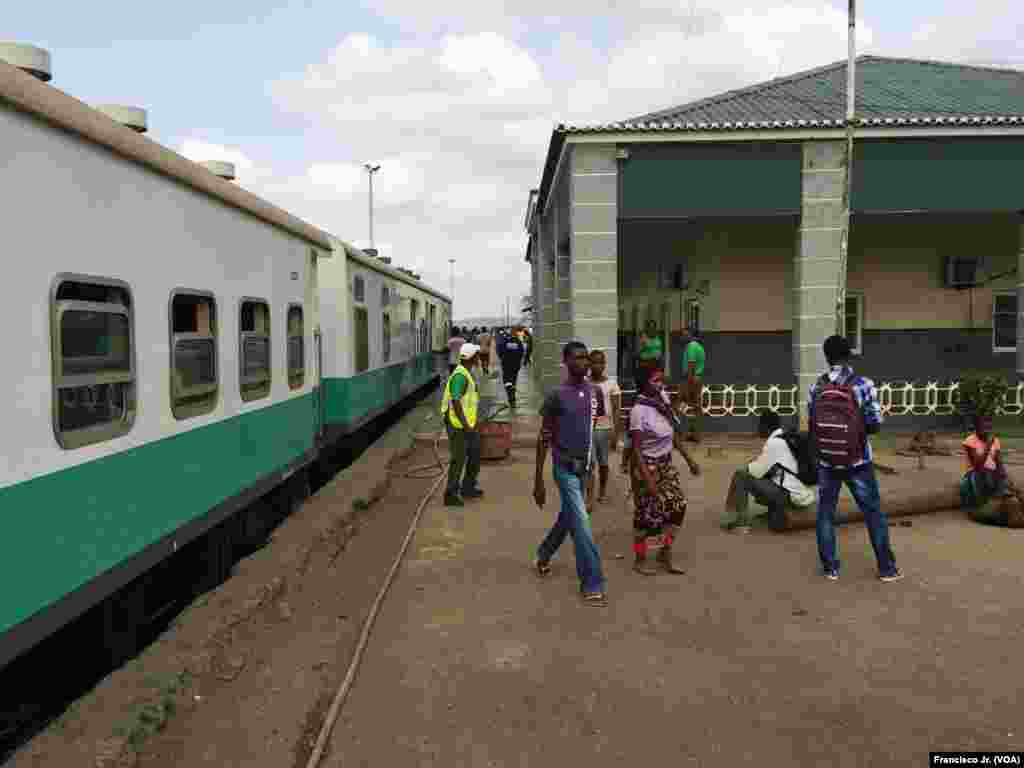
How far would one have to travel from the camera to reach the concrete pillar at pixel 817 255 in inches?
622

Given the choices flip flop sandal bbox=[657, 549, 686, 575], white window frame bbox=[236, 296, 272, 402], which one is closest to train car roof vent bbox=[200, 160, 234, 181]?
white window frame bbox=[236, 296, 272, 402]

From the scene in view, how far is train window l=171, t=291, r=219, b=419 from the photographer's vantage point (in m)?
5.89

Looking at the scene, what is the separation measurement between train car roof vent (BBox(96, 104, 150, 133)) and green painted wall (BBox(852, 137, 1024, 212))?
13.3 m

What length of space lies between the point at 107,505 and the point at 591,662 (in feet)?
9.33

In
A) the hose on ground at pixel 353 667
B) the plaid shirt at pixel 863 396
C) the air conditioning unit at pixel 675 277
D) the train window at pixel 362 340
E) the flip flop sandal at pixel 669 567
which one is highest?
the air conditioning unit at pixel 675 277

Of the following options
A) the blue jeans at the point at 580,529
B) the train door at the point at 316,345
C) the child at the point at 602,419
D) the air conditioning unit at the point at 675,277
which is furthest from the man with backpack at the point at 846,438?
the air conditioning unit at the point at 675,277

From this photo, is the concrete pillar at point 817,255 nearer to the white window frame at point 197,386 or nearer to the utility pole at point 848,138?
the utility pole at point 848,138

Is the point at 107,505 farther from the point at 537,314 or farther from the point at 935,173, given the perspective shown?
the point at 537,314

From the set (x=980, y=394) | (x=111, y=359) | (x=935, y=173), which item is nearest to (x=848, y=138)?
(x=935, y=173)

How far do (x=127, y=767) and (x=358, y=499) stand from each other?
20.7ft

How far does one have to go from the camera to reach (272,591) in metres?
6.86

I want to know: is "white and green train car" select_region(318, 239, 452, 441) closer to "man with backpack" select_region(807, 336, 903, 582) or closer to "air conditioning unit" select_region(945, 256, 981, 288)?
"man with backpack" select_region(807, 336, 903, 582)

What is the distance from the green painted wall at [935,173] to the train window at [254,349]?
11802 millimetres

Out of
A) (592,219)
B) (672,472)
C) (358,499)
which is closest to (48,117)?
(672,472)
